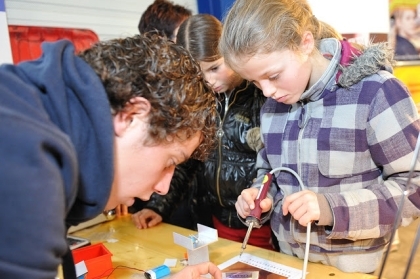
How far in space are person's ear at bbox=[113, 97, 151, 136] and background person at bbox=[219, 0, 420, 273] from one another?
0.47 m

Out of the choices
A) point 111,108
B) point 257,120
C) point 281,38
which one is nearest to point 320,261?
point 257,120

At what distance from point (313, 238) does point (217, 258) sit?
0.91 ft

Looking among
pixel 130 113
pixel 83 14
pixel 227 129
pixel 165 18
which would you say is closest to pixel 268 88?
pixel 227 129

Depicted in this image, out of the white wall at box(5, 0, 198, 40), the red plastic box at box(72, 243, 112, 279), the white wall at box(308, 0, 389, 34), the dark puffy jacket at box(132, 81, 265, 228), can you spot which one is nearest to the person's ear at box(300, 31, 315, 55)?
the dark puffy jacket at box(132, 81, 265, 228)

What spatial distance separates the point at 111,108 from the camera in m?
0.67

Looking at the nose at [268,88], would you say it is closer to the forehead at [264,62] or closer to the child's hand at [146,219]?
the forehead at [264,62]

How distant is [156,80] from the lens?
0.70m

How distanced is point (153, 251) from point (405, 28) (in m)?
2.61

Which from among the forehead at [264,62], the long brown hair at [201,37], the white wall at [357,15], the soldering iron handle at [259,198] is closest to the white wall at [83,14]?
the long brown hair at [201,37]

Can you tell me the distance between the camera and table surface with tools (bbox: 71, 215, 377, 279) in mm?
1116

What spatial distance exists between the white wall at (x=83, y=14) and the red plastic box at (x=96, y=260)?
3.76ft

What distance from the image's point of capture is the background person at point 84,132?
0.51 m

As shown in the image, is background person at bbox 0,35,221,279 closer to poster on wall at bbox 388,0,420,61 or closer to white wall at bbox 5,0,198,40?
white wall at bbox 5,0,198,40

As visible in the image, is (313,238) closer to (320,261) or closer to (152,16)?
(320,261)
